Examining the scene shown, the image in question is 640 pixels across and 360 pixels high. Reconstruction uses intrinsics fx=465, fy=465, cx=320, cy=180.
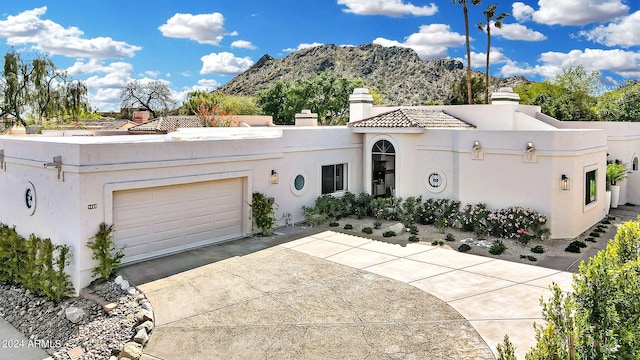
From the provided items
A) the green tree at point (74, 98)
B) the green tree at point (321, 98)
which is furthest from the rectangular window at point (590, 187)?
the green tree at point (74, 98)

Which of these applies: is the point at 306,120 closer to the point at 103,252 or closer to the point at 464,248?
the point at 464,248

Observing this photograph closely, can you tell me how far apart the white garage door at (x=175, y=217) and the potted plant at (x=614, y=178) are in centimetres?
1686

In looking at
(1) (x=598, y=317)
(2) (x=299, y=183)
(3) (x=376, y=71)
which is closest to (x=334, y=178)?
(2) (x=299, y=183)

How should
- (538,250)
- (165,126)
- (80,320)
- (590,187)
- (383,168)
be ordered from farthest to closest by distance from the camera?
(165,126) → (383,168) → (590,187) → (538,250) → (80,320)

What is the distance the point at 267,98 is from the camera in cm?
6034

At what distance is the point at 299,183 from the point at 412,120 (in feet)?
17.5

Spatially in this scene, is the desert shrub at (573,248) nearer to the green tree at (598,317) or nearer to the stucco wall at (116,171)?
the stucco wall at (116,171)

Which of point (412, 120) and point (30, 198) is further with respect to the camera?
point (412, 120)

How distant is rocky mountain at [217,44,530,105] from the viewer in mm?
69812

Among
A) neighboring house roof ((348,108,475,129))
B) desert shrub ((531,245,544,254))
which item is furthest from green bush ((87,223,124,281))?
desert shrub ((531,245,544,254))

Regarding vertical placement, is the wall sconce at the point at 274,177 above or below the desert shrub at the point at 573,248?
above

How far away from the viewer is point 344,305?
33.8 ft

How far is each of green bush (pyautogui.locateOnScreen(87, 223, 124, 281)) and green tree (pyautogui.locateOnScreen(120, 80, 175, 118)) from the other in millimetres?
54833

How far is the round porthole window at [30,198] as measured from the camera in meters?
13.3
